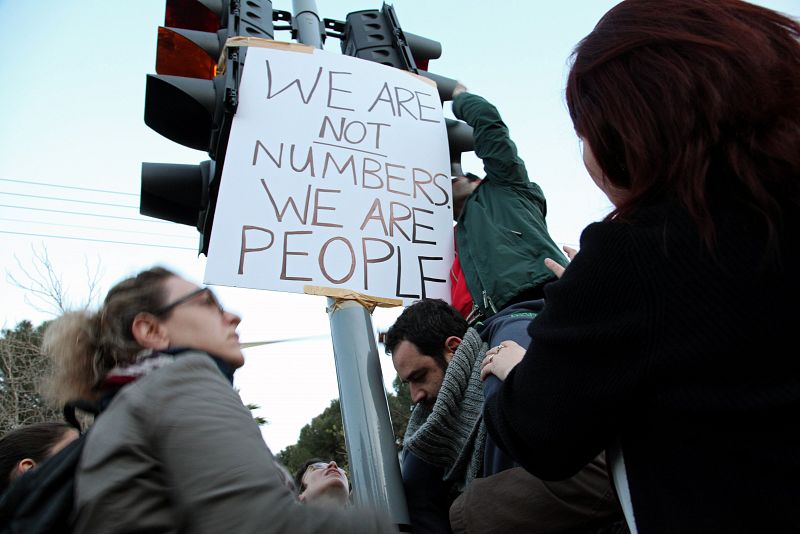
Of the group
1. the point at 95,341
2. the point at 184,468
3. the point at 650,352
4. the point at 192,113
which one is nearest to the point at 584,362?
the point at 650,352

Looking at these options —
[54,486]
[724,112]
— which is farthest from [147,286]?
[724,112]

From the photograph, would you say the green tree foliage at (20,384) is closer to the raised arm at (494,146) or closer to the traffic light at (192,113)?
the traffic light at (192,113)

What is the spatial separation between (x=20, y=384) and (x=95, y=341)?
1139 centimetres

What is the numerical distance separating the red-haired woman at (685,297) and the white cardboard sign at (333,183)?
164cm

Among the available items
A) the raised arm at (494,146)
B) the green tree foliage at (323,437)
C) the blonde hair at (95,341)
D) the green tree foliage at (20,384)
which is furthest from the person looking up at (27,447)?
the green tree foliage at (323,437)

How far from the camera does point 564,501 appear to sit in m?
1.98

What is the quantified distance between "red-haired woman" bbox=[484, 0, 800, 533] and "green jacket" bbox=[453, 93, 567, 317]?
1524 millimetres

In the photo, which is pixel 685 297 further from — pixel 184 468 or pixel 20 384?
pixel 20 384

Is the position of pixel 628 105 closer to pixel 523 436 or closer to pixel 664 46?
pixel 664 46

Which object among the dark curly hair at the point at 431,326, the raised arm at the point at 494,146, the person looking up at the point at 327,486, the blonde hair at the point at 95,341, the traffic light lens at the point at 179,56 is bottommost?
the person looking up at the point at 327,486

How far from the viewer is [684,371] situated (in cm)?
115

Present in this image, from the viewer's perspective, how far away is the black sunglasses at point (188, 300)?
1809 millimetres

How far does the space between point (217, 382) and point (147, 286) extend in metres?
0.54

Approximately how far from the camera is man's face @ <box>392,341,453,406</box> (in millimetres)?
3160
